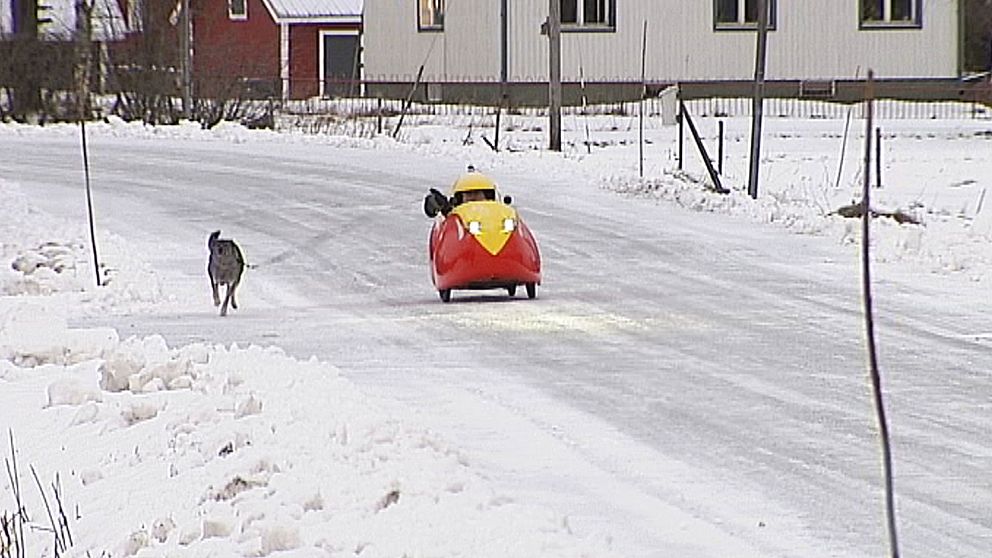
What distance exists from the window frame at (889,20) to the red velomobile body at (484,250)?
129 ft

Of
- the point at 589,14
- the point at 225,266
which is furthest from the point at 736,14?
the point at 225,266

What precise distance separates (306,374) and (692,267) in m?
9.00

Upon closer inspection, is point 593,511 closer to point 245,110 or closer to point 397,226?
point 397,226

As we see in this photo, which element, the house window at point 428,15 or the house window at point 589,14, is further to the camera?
the house window at point 428,15

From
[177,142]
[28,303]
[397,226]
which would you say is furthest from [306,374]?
[177,142]

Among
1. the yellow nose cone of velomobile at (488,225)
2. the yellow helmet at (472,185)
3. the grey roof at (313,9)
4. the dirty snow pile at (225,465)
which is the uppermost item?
the grey roof at (313,9)

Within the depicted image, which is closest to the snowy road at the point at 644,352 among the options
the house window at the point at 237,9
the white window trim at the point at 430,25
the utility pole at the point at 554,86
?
the utility pole at the point at 554,86

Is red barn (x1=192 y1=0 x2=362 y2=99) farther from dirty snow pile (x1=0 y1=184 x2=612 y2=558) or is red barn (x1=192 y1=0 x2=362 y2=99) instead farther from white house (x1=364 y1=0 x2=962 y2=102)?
dirty snow pile (x1=0 y1=184 x2=612 y2=558)

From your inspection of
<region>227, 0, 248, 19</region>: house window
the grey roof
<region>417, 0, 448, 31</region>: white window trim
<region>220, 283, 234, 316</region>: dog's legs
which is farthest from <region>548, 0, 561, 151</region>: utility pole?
<region>227, 0, 248, 19</region>: house window

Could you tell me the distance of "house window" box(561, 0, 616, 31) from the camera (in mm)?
53938

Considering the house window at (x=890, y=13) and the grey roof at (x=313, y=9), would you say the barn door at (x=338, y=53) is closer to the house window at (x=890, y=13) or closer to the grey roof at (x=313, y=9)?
the grey roof at (x=313, y=9)

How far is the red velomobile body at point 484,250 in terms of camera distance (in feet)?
54.4

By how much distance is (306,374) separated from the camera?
36.6 feet

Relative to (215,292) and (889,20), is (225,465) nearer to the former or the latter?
(215,292)
